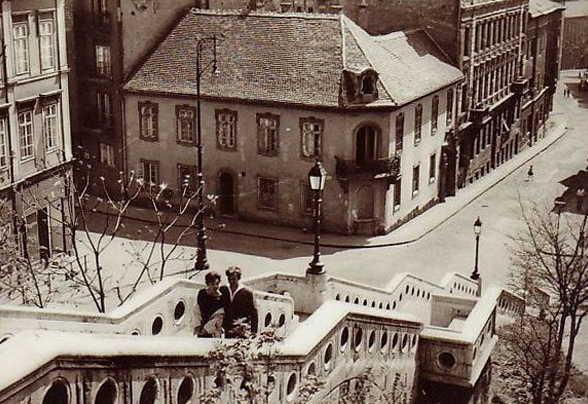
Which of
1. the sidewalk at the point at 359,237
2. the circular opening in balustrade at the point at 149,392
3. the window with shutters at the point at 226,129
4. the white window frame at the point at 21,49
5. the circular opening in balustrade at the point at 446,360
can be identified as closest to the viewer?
the circular opening in balustrade at the point at 149,392

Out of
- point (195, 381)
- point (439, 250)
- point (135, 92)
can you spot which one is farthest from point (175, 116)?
point (195, 381)

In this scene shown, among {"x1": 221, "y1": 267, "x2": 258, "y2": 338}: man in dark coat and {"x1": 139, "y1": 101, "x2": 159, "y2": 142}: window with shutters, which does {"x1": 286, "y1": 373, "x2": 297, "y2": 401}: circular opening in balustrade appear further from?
{"x1": 139, "y1": 101, "x2": 159, "y2": 142}: window with shutters

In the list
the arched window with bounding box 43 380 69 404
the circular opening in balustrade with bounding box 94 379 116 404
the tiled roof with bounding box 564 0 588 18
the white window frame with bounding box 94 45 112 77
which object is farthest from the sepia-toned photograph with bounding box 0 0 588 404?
the tiled roof with bounding box 564 0 588 18

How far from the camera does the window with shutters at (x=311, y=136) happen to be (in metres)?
41.4

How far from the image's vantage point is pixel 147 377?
9.53 meters

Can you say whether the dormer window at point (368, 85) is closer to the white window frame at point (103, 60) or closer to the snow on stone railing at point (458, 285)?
the snow on stone railing at point (458, 285)

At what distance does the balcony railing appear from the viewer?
41.0 m

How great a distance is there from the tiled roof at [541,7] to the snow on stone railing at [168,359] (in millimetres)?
57479

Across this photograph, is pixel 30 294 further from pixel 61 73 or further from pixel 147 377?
pixel 147 377

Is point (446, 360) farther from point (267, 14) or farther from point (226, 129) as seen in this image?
point (267, 14)

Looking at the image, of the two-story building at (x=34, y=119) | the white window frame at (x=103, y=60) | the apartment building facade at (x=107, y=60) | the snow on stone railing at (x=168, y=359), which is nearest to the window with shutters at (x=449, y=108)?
the apartment building facade at (x=107, y=60)

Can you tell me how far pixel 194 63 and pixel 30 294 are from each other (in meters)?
22.6

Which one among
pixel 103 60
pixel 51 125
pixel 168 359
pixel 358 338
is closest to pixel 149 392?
pixel 168 359

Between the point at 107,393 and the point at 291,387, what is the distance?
4.37 m
